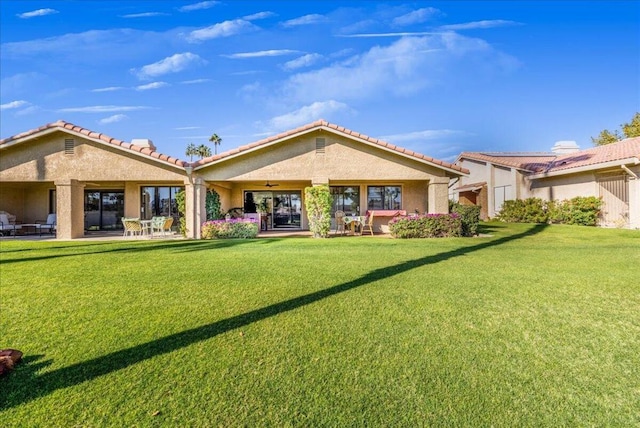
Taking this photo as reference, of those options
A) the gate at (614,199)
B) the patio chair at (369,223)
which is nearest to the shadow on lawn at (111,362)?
the patio chair at (369,223)

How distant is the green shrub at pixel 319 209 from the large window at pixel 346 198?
5132mm

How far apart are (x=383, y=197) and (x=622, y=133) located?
34417 millimetres


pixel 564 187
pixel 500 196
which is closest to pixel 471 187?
pixel 500 196

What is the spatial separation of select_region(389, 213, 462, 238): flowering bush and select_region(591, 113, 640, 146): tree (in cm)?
3191

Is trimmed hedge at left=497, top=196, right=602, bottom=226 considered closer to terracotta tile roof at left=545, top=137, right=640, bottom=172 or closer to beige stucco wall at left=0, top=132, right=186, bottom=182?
terracotta tile roof at left=545, top=137, right=640, bottom=172

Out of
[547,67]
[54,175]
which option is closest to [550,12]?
[547,67]

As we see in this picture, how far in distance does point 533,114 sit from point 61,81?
33913mm

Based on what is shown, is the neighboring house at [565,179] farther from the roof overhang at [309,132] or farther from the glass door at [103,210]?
the glass door at [103,210]

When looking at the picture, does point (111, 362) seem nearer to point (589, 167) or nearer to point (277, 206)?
point (277, 206)

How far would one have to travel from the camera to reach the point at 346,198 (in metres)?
21.9

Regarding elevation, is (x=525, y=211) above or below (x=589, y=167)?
below

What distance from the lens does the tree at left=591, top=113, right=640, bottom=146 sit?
120ft

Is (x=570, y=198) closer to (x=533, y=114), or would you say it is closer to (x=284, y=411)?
(x=533, y=114)

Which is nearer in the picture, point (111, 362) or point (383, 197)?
point (111, 362)
